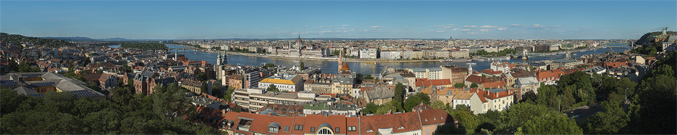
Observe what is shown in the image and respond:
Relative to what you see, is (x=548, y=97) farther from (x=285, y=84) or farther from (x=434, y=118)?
(x=285, y=84)

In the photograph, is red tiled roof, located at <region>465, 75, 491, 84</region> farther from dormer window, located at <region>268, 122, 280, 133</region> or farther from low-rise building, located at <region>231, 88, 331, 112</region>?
dormer window, located at <region>268, 122, 280, 133</region>

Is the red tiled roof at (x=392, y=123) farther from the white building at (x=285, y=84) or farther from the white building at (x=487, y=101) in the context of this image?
the white building at (x=285, y=84)

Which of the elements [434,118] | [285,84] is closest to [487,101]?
[434,118]

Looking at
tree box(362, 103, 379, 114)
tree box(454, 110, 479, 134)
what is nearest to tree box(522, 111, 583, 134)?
tree box(454, 110, 479, 134)

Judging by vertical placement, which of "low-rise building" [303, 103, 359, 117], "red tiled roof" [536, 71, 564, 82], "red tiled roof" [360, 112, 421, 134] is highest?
"red tiled roof" [536, 71, 564, 82]

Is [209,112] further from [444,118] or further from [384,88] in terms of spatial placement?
[384,88]

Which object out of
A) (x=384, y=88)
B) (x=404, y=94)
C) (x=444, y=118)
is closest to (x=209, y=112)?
(x=444, y=118)

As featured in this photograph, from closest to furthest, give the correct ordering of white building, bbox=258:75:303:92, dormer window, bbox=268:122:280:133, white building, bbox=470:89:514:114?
dormer window, bbox=268:122:280:133
white building, bbox=470:89:514:114
white building, bbox=258:75:303:92

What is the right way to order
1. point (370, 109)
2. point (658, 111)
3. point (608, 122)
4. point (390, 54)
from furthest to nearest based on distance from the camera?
point (390, 54), point (370, 109), point (658, 111), point (608, 122)

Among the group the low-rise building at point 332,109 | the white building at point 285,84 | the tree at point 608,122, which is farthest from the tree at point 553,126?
the white building at point 285,84

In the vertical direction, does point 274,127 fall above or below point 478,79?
below

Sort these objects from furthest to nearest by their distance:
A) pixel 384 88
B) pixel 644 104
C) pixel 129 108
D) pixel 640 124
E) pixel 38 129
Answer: pixel 384 88
pixel 129 108
pixel 644 104
pixel 640 124
pixel 38 129
